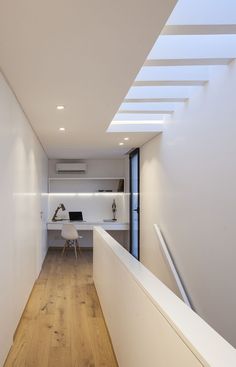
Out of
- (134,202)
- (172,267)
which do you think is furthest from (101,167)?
(172,267)

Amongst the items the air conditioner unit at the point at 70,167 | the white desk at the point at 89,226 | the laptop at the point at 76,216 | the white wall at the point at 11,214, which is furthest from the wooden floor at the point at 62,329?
the air conditioner unit at the point at 70,167

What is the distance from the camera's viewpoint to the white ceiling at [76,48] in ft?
5.46

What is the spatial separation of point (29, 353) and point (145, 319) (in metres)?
1.76

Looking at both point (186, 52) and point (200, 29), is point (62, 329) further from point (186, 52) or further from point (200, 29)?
point (200, 29)

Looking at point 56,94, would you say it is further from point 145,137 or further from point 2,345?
point 145,137

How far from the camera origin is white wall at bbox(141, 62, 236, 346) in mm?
2691

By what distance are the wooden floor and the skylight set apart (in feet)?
8.16

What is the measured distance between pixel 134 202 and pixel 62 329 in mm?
4330

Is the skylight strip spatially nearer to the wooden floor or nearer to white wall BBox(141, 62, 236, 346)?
white wall BBox(141, 62, 236, 346)

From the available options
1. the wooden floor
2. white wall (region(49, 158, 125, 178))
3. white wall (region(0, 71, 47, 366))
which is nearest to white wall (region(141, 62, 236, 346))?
the wooden floor

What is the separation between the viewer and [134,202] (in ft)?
24.4

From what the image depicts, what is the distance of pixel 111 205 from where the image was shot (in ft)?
28.5

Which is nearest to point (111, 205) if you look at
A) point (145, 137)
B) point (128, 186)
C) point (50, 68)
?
point (128, 186)

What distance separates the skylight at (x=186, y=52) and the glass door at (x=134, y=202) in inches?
121
